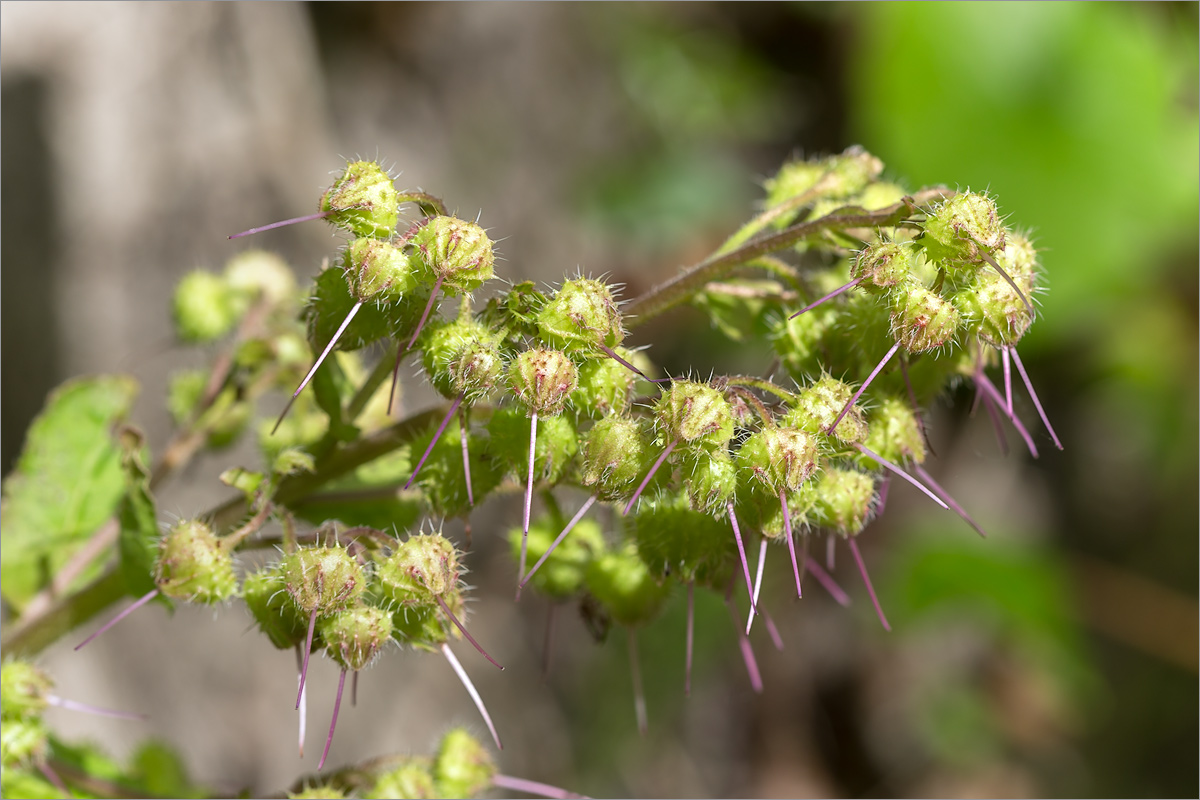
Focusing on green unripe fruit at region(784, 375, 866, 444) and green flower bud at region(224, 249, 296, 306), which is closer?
green unripe fruit at region(784, 375, 866, 444)

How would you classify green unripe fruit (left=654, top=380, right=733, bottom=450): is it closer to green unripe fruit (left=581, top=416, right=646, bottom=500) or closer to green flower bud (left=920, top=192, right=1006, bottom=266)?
green unripe fruit (left=581, top=416, right=646, bottom=500)

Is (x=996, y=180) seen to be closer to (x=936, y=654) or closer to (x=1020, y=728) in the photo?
(x=936, y=654)

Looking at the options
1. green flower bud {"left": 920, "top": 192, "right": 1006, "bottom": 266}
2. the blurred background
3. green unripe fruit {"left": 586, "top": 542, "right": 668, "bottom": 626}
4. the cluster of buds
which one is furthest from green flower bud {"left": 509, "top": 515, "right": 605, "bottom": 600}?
the blurred background

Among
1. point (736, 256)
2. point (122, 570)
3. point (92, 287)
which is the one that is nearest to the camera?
point (736, 256)

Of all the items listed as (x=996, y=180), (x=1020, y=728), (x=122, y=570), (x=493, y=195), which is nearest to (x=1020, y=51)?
(x=996, y=180)

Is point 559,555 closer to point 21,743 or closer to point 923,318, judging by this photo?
point 923,318

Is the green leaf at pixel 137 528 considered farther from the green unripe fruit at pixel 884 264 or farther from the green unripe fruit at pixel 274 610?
the green unripe fruit at pixel 884 264

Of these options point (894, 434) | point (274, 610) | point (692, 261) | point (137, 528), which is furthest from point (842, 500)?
point (692, 261)
